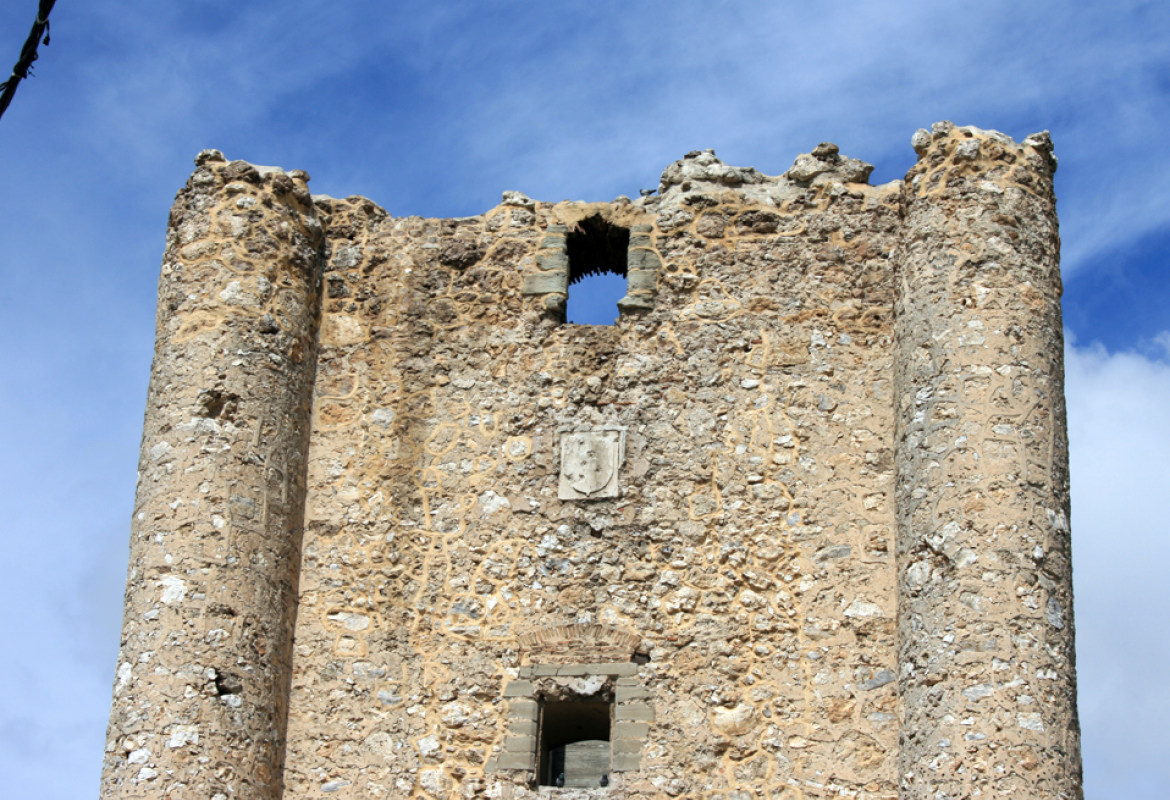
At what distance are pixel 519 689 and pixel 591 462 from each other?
1.42 m

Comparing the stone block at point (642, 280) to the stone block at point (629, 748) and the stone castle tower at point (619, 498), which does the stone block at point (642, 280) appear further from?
the stone block at point (629, 748)

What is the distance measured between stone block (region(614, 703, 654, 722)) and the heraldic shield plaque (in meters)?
1.28

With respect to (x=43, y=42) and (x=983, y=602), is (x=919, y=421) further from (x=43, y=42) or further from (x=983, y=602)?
(x=43, y=42)

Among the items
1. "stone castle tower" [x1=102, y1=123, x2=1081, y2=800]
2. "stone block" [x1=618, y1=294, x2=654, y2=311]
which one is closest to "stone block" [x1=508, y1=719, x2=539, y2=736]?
"stone castle tower" [x1=102, y1=123, x2=1081, y2=800]

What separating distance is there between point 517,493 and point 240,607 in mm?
1738

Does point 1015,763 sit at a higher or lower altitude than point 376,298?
lower

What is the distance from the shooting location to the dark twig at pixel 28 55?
7039mm

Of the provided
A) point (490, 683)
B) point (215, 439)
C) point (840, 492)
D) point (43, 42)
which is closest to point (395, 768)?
point (490, 683)

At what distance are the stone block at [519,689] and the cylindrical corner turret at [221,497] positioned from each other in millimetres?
1265

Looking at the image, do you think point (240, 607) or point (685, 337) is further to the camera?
point (685, 337)

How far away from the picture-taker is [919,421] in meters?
10.0

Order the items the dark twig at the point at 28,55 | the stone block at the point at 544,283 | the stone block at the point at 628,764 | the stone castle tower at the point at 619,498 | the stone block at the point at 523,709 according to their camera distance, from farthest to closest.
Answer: the stone block at the point at 544,283 → the stone block at the point at 523,709 → the stone block at the point at 628,764 → the stone castle tower at the point at 619,498 → the dark twig at the point at 28,55

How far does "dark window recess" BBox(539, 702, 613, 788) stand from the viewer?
10.0 metres

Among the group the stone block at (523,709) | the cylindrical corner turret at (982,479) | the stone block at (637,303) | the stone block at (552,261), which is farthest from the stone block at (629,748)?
the stone block at (552,261)
